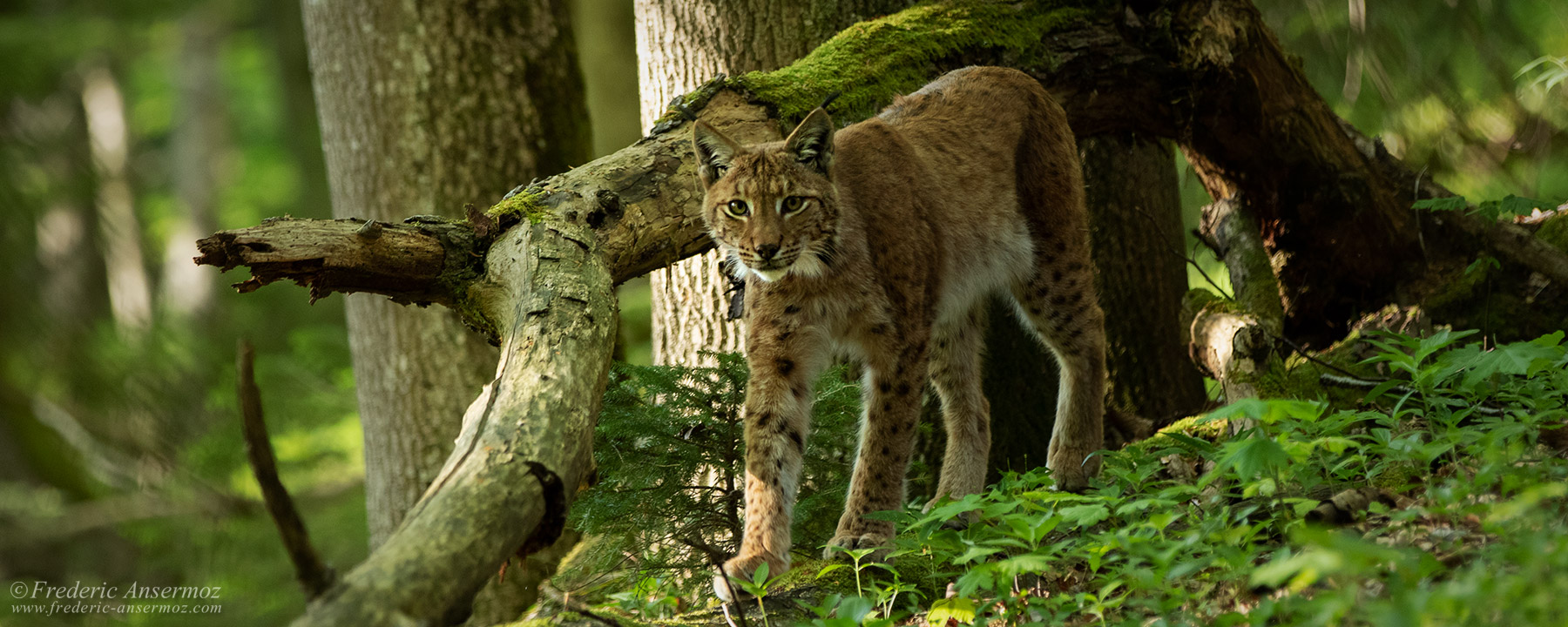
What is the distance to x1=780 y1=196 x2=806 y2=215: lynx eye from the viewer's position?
379 cm

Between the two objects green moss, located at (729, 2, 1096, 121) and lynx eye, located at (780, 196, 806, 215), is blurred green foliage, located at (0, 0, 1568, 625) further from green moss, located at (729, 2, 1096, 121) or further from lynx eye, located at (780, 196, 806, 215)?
green moss, located at (729, 2, 1096, 121)

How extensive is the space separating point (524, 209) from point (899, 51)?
83.9 inches

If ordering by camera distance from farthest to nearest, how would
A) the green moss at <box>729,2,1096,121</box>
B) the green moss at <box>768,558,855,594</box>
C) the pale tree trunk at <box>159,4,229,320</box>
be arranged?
the pale tree trunk at <box>159,4,229,320</box>
the green moss at <box>729,2,1096,121</box>
the green moss at <box>768,558,855,594</box>

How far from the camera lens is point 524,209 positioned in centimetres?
349

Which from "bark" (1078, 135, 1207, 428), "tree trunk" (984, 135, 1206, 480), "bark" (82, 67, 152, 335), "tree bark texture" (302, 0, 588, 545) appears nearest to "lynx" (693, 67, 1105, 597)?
"tree trunk" (984, 135, 1206, 480)

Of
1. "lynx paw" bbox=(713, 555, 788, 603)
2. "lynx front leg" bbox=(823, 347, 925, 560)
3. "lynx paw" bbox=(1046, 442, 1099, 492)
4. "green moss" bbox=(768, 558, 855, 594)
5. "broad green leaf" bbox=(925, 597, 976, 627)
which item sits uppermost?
"lynx front leg" bbox=(823, 347, 925, 560)

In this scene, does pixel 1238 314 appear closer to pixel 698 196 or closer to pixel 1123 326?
pixel 1123 326

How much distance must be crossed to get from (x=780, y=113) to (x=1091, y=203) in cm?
206

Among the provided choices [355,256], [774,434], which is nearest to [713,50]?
[774,434]

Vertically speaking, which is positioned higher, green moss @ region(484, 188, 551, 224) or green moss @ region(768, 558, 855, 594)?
green moss @ region(484, 188, 551, 224)

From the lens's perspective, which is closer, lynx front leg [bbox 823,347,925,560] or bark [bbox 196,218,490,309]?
bark [bbox 196,218,490,309]

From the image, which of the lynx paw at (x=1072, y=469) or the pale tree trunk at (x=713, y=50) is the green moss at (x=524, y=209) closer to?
the pale tree trunk at (x=713, y=50)

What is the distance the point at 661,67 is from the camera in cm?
525

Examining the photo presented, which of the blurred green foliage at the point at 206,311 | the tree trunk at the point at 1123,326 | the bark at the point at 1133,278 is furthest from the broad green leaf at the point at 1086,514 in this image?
the bark at the point at 1133,278
